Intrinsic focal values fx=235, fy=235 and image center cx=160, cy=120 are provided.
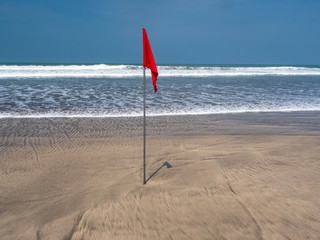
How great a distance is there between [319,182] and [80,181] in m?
3.65

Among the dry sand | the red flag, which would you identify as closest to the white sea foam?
the dry sand

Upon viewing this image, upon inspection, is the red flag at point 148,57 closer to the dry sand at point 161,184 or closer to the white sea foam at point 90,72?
the dry sand at point 161,184

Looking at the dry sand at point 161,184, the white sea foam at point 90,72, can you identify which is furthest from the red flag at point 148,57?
the white sea foam at point 90,72

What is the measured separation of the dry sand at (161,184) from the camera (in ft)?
8.66

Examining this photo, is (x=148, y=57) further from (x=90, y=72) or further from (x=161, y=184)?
(x=90, y=72)

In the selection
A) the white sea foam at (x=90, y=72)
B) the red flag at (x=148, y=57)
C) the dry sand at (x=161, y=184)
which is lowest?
the white sea foam at (x=90, y=72)

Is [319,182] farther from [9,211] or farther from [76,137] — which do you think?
[76,137]

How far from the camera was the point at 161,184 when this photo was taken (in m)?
3.54

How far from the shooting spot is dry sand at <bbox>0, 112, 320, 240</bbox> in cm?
264

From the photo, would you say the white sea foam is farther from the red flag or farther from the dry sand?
the red flag

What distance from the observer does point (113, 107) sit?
30.0 feet

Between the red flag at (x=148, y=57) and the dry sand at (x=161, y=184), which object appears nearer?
the dry sand at (x=161, y=184)

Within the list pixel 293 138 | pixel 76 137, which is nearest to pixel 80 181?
pixel 76 137

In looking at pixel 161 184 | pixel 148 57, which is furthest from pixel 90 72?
pixel 161 184
